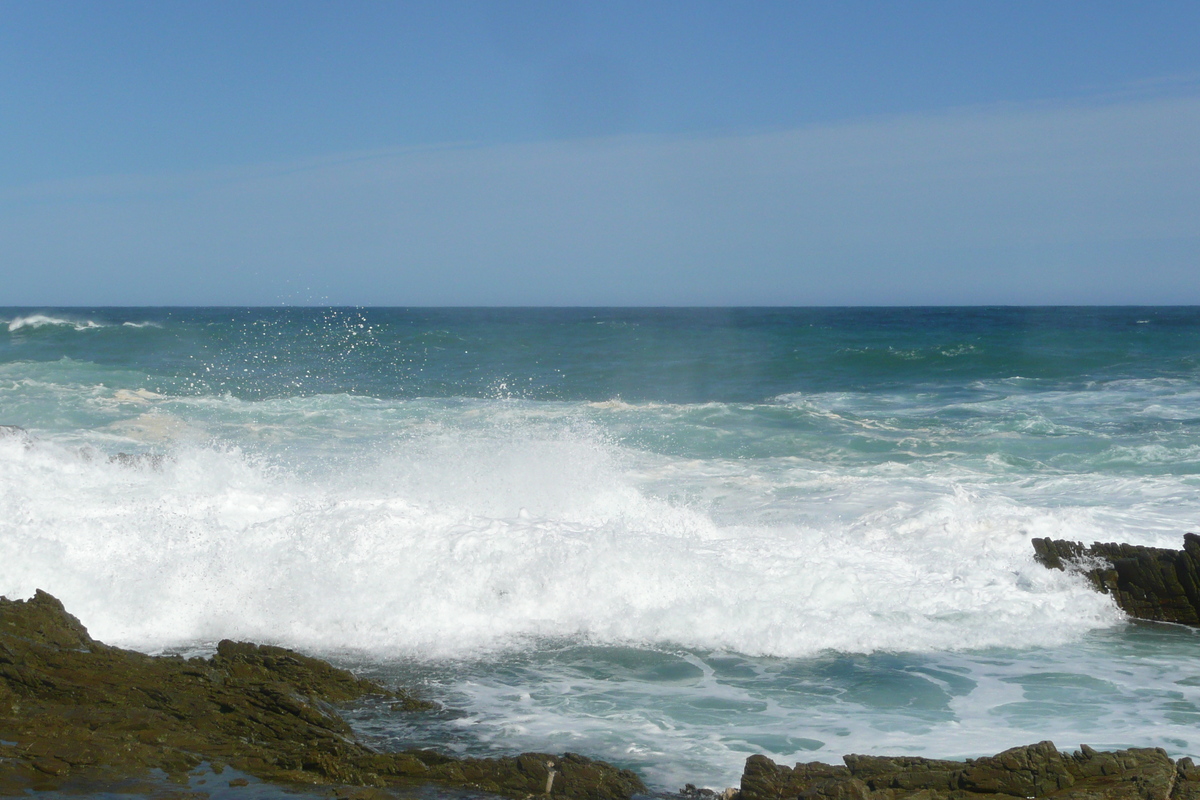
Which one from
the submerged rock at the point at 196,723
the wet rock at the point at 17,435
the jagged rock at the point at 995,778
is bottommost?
the submerged rock at the point at 196,723

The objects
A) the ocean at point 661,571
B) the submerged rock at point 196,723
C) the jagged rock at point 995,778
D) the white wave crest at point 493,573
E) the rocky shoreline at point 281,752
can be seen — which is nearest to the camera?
the jagged rock at point 995,778

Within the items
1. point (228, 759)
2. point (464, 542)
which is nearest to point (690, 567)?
point (464, 542)

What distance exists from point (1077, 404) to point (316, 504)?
1863cm

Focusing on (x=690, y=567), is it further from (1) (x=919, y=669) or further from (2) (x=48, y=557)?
(2) (x=48, y=557)

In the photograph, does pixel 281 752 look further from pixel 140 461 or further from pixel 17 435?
pixel 17 435

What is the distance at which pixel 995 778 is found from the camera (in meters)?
4.52

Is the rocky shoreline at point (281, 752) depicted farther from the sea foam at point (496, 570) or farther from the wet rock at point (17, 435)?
the wet rock at point (17, 435)

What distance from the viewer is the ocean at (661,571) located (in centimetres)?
620

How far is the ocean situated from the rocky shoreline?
443 millimetres

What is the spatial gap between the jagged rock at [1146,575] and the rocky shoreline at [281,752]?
4215 millimetres

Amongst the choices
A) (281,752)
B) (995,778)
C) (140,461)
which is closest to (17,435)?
(140,461)

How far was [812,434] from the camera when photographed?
18.6 meters

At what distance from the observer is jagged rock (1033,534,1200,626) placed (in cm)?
827

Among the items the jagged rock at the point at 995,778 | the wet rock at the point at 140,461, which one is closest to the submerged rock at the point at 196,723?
the jagged rock at the point at 995,778
